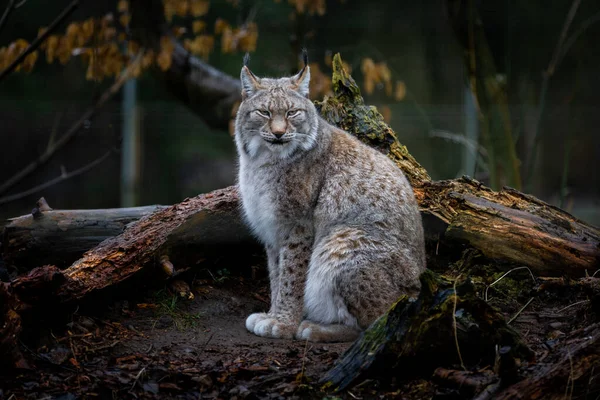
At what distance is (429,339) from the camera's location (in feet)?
9.30

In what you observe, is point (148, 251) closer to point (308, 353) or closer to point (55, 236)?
point (55, 236)

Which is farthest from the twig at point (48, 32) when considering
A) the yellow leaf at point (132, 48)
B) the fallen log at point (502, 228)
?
the yellow leaf at point (132, 48)

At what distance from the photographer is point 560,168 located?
8.34m

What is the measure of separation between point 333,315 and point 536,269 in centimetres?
139

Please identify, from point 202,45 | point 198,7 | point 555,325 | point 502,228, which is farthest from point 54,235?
point 198,7

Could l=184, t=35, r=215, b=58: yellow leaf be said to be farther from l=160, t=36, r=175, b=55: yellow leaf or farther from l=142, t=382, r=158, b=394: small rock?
l=142, t=382, r=158, b=394: small rock

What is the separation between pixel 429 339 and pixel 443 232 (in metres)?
1.68

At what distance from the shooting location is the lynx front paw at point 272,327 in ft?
12.6

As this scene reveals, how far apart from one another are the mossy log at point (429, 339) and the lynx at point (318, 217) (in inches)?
31.4

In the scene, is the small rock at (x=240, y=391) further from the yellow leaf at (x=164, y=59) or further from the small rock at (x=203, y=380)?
the yellow leaf at (x=164, y=59)

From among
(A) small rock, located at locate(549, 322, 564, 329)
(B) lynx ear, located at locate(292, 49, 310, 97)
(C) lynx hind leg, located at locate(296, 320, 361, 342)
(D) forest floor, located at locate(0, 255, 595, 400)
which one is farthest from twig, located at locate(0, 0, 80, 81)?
(A) small rock, located at locate(549, 322, 564, 329)

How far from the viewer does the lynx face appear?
4109mm

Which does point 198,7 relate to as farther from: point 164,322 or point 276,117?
point 164,322

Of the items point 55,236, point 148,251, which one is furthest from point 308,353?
point 55,236
